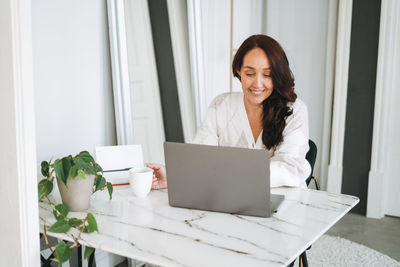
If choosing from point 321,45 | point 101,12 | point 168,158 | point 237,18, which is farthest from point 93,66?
point 321,45

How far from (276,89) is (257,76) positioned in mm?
116

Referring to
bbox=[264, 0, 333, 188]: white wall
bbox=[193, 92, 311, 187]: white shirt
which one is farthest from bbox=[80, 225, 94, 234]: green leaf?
bbox=[264, 0, 333, 188]: white wall

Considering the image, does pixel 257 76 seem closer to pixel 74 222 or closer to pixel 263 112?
pixel 263 112

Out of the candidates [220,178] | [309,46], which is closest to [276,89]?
[220,178]

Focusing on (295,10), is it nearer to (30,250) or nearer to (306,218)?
(306,218)

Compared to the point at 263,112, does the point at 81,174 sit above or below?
below

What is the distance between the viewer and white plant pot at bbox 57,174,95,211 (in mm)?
1182

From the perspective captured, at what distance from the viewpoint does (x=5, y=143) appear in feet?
3.27

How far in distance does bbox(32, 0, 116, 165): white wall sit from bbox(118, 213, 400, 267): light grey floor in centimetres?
189

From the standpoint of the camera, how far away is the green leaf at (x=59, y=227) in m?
1.03

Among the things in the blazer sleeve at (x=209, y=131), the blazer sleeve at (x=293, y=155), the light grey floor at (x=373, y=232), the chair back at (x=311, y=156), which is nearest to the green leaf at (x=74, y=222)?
the blazer sleeve at (x=293, y=155)

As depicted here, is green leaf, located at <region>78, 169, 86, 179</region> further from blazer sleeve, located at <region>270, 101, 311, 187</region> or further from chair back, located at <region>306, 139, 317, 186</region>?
chair back, located at <region>306, 139, 317, 186</region>

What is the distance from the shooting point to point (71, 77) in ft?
6.52

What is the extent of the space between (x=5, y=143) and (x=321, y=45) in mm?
3107
